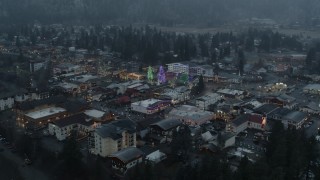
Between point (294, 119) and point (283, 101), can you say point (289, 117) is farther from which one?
point (283, 101)

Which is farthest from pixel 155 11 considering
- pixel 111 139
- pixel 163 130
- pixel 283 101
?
pixel 111 139

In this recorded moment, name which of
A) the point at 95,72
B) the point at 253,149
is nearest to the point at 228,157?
the point at 253,149

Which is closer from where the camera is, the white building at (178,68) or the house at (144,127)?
the house at (144,127)

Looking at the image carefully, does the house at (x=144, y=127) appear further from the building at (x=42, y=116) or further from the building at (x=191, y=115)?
the building at (x=42, y=116)

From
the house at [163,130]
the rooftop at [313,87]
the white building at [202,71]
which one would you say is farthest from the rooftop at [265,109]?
the white building at [202,71]

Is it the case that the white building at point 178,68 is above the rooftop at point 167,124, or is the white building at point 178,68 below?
above

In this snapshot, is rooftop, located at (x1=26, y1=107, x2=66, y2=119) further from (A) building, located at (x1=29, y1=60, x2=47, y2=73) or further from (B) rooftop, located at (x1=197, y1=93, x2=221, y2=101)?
(A) building, located at (x1=29, y1=60, x2=47, y2=73)

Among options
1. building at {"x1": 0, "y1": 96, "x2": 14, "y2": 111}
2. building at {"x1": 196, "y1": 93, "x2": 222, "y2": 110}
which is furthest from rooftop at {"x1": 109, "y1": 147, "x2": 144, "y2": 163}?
building at {"x1": 0, "y1": 96, "x2": 14, "y2": 111}

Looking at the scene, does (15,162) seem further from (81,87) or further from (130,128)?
(81,87)
